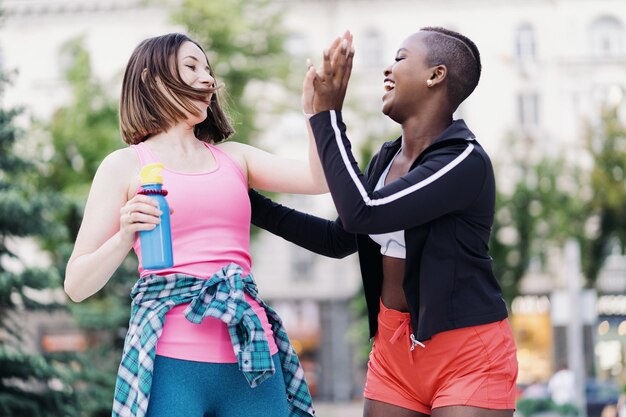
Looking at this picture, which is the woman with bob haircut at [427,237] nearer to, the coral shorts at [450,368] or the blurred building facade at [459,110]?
the coral shorts at [450,368]

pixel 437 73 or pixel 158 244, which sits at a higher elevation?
pixel 437 73

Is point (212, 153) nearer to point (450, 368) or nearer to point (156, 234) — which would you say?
point (156, 234)

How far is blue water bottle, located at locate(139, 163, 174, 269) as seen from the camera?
251cm

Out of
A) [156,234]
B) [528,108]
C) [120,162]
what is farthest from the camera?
[528,108]

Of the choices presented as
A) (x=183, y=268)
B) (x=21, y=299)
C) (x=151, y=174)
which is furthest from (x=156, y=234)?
(x=21, y=299)

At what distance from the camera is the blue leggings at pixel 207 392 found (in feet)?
8.75

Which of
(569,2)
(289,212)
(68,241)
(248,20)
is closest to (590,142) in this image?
(569,2)

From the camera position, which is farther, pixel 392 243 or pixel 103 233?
pixel 392 243

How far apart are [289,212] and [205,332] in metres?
0.76

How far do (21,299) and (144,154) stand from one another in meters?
6.20

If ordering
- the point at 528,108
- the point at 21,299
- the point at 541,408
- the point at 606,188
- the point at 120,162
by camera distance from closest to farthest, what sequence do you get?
the point at 120,162
the point at 21,299
the point at 541,408
the point at 606,188
the point at 528,108

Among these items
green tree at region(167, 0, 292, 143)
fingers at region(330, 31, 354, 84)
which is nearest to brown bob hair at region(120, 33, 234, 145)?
fingers at region(330, 31, 354, 84)

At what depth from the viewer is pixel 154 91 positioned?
292cm

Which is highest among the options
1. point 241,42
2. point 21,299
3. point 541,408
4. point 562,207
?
point 241,42
